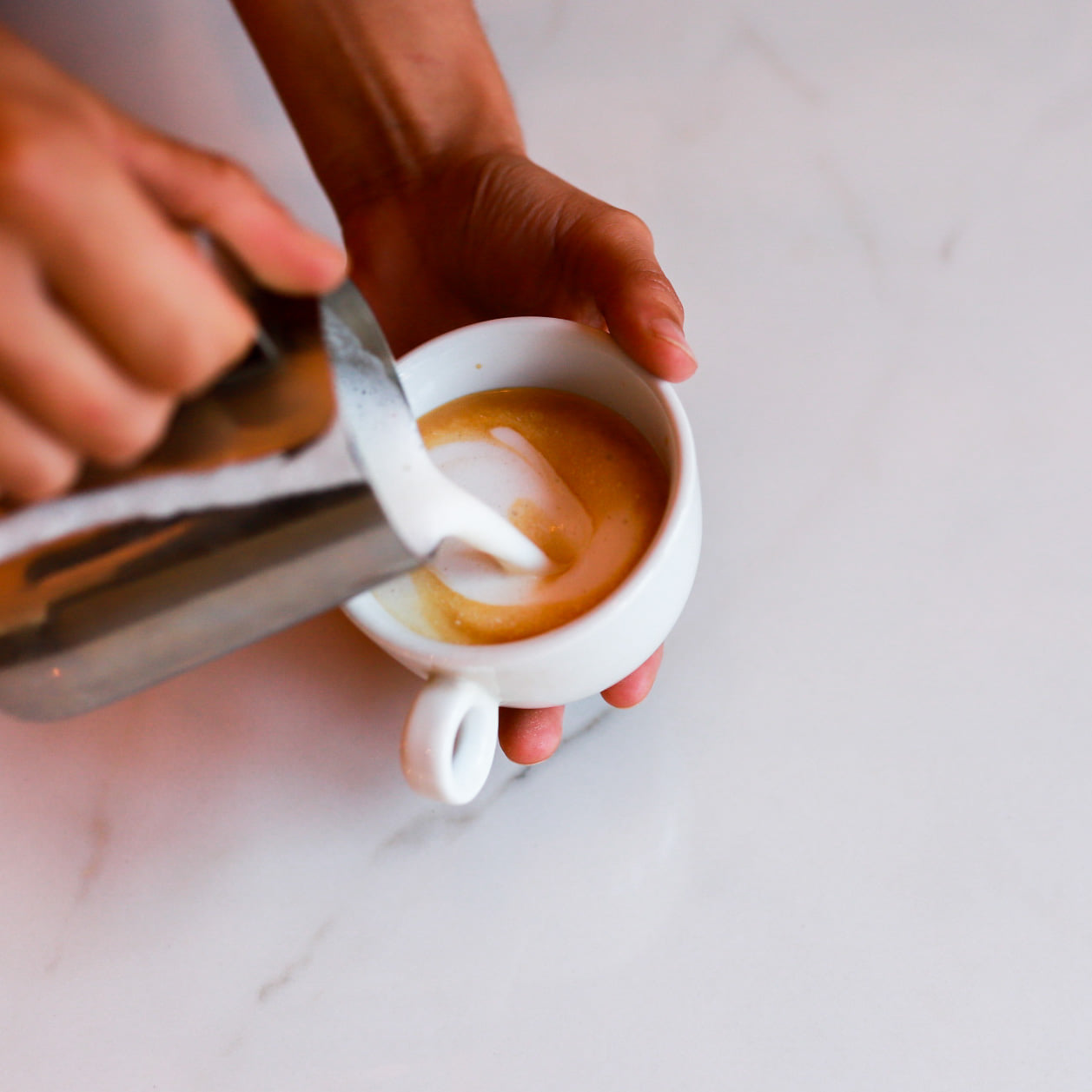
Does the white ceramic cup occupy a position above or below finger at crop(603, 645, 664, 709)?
above

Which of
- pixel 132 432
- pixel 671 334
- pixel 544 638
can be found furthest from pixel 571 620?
pixel 132 432

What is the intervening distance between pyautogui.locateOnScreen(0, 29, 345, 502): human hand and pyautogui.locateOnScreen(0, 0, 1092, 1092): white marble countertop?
43 centimetres

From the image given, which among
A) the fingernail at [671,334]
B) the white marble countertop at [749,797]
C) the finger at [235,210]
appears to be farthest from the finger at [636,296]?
the finger at [235,210]

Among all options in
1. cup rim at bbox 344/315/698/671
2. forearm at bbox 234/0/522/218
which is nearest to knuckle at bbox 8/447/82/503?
cup rim at bbox 344/315/698/671

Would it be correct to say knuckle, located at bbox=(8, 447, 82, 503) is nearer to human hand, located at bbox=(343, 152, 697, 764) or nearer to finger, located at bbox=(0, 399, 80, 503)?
finger, located at bbox=(0, 399, 80, 503)

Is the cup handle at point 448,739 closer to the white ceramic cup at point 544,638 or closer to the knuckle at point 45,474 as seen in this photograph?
the white ceramic cup at point 544,638

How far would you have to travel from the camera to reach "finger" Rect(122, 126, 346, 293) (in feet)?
0.90

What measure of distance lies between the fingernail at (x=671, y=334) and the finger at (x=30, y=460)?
36cm

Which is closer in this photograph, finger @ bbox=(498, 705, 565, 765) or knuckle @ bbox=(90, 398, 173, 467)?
knuckle @ bbox=(90, 398, 173, 467)

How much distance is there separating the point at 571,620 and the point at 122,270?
345 mm

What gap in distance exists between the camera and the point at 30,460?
0.99 feet

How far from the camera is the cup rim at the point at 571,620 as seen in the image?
51 centimetres

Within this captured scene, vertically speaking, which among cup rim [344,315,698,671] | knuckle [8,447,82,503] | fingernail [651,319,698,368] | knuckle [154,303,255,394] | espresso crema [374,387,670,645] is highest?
knuckle [154,303,255,394]

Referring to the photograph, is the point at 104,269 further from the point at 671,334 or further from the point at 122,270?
the point at 671,334
